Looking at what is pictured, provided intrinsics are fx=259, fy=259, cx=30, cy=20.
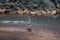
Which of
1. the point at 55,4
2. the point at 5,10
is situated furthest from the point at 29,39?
the point at 55,4

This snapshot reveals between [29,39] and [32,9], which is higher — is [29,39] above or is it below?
above

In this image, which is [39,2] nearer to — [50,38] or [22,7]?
[22,7]

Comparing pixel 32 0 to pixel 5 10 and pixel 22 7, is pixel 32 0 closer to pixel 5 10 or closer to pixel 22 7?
pixel 22 7

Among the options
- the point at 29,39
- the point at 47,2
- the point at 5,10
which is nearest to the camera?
the point at 29,39

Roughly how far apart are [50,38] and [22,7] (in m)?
66.9

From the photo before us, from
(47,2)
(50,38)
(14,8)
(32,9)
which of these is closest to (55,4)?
(47,2)

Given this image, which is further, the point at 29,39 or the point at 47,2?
the point at 47,2

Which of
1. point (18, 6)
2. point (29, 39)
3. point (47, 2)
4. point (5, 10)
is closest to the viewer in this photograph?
point (29, 39)

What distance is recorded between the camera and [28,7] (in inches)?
3777

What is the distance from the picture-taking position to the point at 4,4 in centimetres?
9119

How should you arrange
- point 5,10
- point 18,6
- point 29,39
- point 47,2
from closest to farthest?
point 29,39, point 5,10, point 18,6, point 47,2

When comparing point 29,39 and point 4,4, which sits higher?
point 29,39

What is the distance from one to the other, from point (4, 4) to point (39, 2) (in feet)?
52.2

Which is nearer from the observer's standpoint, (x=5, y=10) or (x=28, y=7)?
(x=5, y=10)
